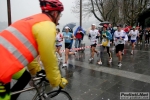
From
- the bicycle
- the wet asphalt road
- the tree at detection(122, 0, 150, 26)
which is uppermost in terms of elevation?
the tree at detection(122, 0, 150, 26)

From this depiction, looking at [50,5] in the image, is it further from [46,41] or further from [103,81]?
[103,81]

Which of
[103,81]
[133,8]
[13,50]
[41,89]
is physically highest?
[133,8]

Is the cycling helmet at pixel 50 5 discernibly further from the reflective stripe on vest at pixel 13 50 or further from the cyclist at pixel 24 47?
the reflective stripe on vest at pixel 13 50

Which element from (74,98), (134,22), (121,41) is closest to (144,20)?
(134,22)

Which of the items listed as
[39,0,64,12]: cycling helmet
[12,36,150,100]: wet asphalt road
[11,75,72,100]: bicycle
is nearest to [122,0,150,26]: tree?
[12,36,150,100]: wet asphalt road

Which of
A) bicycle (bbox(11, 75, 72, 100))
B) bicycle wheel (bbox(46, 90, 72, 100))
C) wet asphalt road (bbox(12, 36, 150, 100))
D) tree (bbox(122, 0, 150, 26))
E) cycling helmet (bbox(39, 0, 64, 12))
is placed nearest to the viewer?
cycling helmet (bbox(39, 0, 64, 12))

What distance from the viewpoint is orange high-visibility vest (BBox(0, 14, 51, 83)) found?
1861mm

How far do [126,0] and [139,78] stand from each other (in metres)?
22.0

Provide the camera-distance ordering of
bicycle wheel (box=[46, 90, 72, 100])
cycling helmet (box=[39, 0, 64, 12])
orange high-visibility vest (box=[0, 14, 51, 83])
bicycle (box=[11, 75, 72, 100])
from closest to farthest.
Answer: orange high-visibility vest (box=[0, 14, 51, 83]), cycling helmet (box=[39, 0, 64, 12]), bicycle (box=[11, 75, 72, 100]), bicycle wheel (box=[46, 90, 72, 100])

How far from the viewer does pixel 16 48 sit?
192 centimetres

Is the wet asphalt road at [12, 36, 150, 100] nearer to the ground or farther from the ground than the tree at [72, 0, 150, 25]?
nearer to the ground

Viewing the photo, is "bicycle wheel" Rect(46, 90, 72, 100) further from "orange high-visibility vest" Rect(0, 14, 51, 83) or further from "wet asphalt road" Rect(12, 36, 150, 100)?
"orange high-visibility vest" Rect(0, 14, 51, 83)

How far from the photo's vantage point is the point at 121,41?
26.1 feet

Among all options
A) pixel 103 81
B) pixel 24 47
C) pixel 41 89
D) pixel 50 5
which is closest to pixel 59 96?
pixel 41 89
